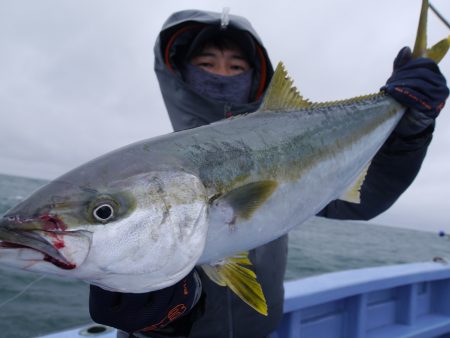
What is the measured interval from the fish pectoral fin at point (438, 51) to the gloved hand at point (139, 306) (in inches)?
97.0

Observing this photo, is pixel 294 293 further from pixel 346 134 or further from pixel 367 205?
pixel 346 134

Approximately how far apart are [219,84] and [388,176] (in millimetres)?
1398

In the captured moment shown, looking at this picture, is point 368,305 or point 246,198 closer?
point 246,198

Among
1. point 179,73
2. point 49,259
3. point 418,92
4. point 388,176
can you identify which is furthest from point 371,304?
point 49,259

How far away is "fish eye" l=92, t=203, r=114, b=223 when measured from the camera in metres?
1.36

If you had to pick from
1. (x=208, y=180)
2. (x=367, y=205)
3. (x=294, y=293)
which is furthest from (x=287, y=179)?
(x=294, y=293)

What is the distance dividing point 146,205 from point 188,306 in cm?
62

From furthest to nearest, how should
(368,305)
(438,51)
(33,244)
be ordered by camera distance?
(368,305), (438,51), (33,244)

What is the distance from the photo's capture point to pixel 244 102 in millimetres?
2980

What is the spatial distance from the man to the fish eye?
870mm

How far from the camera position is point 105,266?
1.32 meters

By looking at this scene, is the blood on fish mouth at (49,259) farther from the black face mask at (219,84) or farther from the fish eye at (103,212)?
the black face mask at (219,84)

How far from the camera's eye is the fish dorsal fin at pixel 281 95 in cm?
216

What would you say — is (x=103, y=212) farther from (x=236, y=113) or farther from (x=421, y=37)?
(x=421, y=37)
